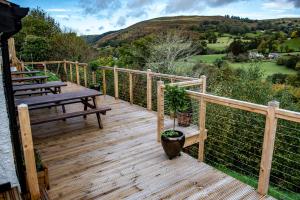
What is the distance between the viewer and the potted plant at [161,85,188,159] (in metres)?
3.96

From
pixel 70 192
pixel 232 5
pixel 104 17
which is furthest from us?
pixel 232 5

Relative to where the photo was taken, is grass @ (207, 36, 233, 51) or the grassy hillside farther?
the grassy hillside

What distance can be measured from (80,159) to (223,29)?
17.7m

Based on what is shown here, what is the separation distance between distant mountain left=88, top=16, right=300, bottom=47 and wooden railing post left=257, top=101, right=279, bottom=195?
1625 centimetres

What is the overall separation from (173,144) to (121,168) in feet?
2.86

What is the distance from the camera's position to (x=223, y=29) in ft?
63.1

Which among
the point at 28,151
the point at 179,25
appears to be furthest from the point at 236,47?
the point at 28,151

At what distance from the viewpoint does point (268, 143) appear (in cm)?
300

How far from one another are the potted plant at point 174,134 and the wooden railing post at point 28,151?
1.90 metres

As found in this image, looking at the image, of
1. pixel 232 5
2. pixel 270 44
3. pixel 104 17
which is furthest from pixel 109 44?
pixel 270 44

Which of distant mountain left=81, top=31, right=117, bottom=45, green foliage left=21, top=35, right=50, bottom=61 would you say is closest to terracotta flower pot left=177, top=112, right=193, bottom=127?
green foliage left=21, top=35, right=50, bottom=61

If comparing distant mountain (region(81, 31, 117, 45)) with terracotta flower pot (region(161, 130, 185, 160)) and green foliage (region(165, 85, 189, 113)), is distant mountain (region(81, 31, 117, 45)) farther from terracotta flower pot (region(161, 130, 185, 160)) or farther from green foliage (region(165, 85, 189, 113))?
terracotta flower pot (region(161, 130, 185, 160))

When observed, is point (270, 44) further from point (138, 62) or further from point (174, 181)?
point (174, 181)

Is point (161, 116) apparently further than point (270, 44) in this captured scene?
No
